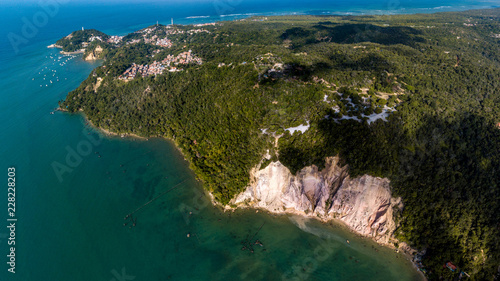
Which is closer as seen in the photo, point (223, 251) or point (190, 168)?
point (223, 251)

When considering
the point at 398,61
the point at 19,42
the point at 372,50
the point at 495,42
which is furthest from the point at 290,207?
the point at 19,42

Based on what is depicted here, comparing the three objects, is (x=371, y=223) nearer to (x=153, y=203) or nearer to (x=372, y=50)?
(x=153, y=203)
